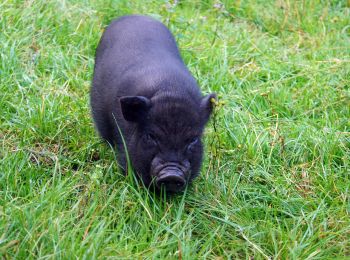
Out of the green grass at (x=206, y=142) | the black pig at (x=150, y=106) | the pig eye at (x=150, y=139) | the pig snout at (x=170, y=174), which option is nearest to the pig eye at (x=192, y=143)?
the black pig at (x=150, y=106)

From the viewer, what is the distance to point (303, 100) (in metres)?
6.61

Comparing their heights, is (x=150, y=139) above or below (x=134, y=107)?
below

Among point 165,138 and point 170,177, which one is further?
point 165,138

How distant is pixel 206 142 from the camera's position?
5.67 meters

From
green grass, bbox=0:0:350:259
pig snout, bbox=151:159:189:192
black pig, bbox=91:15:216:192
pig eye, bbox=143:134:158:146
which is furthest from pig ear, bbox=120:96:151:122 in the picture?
green grass, bbox=0:0:350:259

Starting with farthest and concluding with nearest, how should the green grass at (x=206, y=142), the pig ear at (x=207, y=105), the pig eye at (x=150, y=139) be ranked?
1. the pig ear at (x=207, y=105)
2. the pig eye at (x=150, y=139)
3. the green grass at (x=206, y=142)

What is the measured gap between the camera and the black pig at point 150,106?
4555mm

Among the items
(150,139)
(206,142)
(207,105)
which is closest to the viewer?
(150,139)

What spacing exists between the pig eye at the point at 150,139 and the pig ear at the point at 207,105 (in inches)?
18.6

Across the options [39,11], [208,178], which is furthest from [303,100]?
[39,11]

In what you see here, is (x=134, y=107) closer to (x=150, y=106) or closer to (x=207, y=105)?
(x=150, y=106)

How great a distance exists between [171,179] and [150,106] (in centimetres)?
57

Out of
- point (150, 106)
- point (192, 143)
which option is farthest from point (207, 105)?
point (150, 106)

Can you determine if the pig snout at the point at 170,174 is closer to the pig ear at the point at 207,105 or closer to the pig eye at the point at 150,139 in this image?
the pig eye at the point at 150,139
